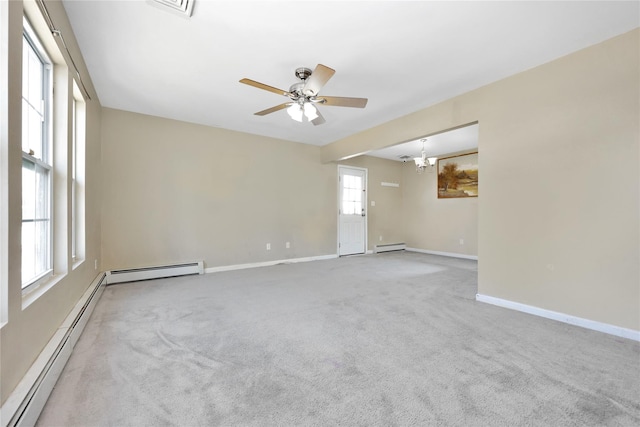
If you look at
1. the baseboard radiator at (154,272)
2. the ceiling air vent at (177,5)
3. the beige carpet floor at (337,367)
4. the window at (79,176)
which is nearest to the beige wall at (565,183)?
the beige carpet floor at (337,367)

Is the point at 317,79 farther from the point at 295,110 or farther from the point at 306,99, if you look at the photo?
the point at 295,110

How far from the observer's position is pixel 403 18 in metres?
2.09

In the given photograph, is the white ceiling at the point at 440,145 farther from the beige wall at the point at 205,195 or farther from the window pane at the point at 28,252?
the window pane at the point at 28,252

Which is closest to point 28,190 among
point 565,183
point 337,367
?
point 337,367

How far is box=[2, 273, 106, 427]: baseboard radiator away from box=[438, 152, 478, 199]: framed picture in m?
6.89

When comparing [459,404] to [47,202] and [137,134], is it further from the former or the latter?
[137,134]

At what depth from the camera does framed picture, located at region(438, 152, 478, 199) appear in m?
6.19

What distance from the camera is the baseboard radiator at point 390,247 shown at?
696 centimetres

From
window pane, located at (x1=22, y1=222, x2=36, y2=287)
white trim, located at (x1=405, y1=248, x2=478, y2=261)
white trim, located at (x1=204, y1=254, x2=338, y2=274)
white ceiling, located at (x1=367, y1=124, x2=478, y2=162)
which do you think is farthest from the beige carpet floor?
white trim, located at (x1=405, y1=248, x2=478, y2=261)

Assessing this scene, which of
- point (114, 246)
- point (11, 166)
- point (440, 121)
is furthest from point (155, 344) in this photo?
point (440, 121)

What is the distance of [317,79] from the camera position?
7.88 feet

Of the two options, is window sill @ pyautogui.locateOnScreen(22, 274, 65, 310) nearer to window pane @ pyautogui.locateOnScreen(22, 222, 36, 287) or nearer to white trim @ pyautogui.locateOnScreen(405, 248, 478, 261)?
window pane @ pyautogui.locateOnScreen(22, 222, 36, 287)

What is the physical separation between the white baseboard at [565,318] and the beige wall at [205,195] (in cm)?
363

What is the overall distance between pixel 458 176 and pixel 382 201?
6.19ft
